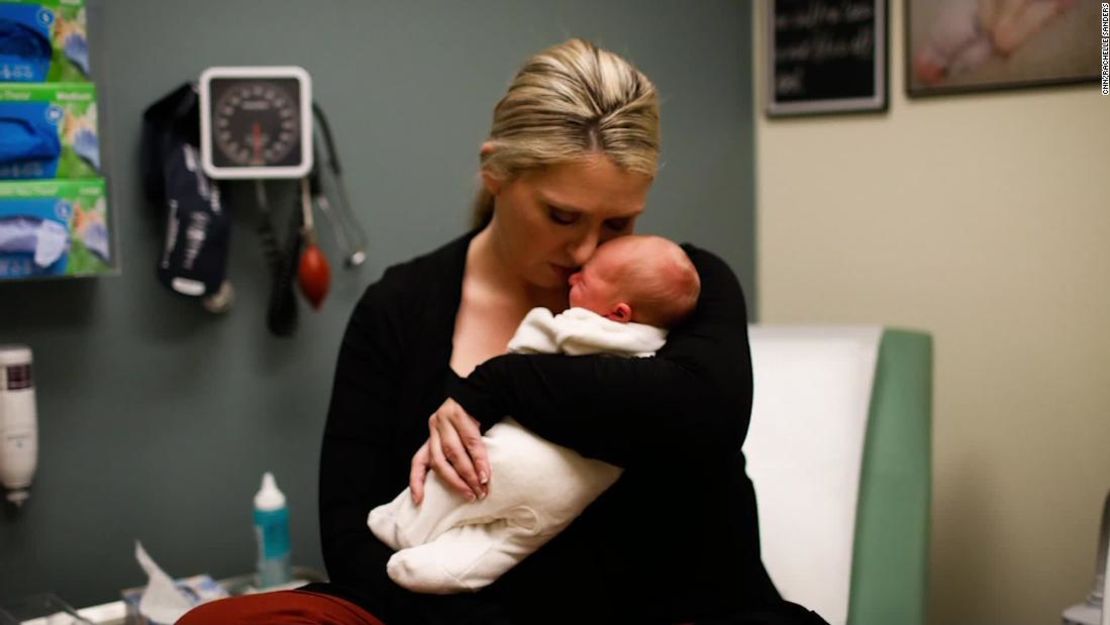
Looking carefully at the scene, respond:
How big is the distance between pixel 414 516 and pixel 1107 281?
1452mm

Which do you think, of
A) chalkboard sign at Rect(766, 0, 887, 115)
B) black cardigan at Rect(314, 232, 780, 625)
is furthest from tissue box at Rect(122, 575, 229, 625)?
chalkboard sign at Rect(766, 0, 887, 115)

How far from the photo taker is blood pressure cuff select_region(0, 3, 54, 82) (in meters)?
1.66

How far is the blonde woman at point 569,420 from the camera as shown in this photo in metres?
1.27

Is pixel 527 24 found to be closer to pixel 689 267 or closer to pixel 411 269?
pixel 411 269

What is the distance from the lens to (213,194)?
1848 millimetres

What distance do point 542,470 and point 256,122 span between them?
0.90m

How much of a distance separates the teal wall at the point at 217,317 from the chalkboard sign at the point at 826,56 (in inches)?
17.3

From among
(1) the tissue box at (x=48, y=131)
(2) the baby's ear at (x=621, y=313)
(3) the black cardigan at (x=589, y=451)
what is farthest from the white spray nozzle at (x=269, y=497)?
(2) the baby's ear at (x=621, y=313)

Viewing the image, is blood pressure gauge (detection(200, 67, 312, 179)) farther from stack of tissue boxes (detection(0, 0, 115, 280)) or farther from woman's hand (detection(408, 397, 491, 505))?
woman's hand (detection(408, 397, 491, 505))

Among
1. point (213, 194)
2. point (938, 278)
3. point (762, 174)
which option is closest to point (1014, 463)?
point (938, 278)

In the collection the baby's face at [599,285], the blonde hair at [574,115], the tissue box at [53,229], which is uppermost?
the blonde hair at [574,115]

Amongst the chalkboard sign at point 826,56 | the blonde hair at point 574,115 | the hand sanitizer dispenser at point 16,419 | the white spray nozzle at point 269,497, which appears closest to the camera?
the blonde hair at point 574,115

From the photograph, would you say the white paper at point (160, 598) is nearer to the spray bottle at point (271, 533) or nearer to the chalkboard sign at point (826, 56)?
the spray bottle at point (271, 533)

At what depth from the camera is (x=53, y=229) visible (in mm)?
1694
